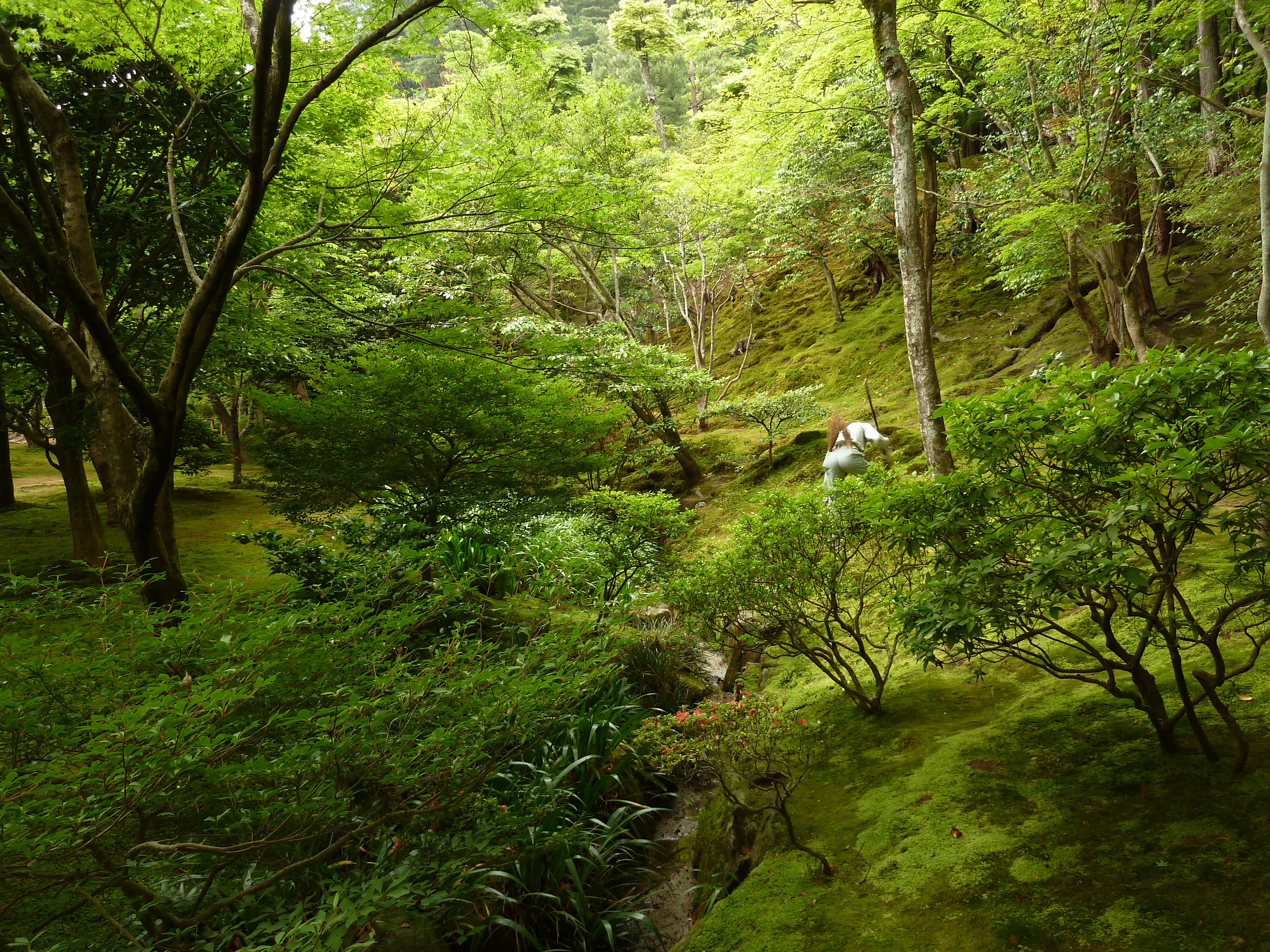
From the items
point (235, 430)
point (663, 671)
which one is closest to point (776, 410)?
point (663, 671)

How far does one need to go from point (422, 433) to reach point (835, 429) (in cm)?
449

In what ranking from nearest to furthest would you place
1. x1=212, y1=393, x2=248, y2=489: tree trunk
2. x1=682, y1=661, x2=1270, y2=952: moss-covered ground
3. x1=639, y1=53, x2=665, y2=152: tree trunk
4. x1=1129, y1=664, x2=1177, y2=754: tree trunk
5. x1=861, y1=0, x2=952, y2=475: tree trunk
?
x1=682, y1=661, x2=1270, y2=952: moss-covered ground < x1=1129, y1=664, x2=1177, y2=754: tree trunk < x1=861, y1=0, x2=952, y2=475: tree trunk < x1=212, y1=393, x2=248, y2=489: tree trunk < x1=639, y1=53, x2=665, y2=152: tree trunk

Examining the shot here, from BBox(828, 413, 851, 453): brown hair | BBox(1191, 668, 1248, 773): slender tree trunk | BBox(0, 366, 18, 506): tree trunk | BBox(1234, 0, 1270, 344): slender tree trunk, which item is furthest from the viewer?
BBox(0, 366, 18, 506): tree trunk

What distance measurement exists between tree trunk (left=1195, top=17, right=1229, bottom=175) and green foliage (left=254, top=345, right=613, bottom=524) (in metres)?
7.98

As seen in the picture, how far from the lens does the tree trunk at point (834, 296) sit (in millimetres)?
16734

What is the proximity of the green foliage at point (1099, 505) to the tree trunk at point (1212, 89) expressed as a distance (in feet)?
23.9

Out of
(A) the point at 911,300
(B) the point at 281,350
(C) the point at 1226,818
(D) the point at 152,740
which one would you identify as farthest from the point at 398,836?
(B) the point at 281,350

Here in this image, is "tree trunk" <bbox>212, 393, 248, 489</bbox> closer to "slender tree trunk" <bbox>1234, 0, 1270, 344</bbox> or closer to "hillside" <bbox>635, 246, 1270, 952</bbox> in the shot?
"hillside" <bbox>635, 246, 1270, 952</bbox>

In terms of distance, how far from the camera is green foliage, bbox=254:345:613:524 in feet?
21.8

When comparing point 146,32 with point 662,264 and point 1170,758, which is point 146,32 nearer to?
point 1170,758

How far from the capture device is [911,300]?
6.95 metres

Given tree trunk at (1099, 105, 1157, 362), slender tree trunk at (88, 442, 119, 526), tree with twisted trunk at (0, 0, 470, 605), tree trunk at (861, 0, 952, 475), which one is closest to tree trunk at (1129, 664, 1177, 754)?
tree trunk at (861, 0, 952, 475)

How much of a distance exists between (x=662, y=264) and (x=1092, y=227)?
10648 mm

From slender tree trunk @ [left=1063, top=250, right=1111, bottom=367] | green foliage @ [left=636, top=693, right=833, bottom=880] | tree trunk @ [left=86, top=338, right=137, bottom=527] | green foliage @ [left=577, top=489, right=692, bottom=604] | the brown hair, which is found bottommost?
green foliage @ [left=636, top=693, right=833, bottom=880]
